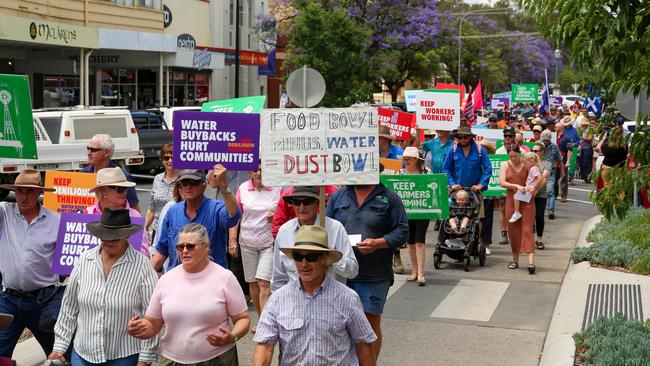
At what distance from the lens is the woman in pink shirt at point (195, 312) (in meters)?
6.16

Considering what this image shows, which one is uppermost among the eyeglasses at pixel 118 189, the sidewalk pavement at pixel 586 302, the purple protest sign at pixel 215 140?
the purple protest sign at pixel 215 140

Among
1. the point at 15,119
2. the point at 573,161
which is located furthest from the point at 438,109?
the point at 573,161

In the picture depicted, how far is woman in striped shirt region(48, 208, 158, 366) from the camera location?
6434 mm

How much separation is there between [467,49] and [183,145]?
2858 inches

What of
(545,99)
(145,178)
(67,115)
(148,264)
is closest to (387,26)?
(545,99)

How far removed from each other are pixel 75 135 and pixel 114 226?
→ 18.4m

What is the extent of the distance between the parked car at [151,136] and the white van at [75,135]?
1216mm

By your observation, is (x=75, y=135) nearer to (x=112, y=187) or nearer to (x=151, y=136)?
(x=151, y=136)

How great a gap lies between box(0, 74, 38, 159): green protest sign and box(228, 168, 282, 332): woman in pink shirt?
218 centimetres

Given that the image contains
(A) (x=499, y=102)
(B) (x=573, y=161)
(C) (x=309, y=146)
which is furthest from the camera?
(A) (x=499, y=102)

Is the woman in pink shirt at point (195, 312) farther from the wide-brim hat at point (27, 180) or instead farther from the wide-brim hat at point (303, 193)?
→ the wide-brim hat at point (27, 180)

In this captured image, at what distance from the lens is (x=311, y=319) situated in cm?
588

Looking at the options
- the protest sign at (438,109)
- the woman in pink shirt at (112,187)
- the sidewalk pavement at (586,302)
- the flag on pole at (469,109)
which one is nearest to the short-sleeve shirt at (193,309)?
the woman in pink shirt at (112,187)

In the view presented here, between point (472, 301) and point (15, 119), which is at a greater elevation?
point (15, 119)
